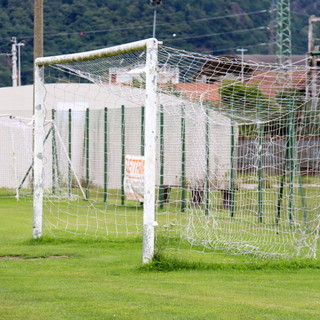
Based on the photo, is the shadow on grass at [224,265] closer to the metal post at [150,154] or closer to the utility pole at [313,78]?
the metal post at [150,154]

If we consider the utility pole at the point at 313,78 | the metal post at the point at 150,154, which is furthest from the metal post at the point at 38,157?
the utility pole at the point at 313,78

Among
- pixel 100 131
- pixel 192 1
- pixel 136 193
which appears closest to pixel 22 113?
pixel 100 131

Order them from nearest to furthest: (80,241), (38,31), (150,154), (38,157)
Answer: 1. (150,154)
2. (38,157)
3. (80,241)
4. (38,31)

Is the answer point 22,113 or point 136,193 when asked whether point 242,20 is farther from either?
point 136,193

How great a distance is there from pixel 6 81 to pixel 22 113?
127 ft

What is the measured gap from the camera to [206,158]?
618 inches

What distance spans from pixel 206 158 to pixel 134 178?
Result: 5.14 meters

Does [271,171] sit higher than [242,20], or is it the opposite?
[242,20]

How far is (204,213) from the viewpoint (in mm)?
14297

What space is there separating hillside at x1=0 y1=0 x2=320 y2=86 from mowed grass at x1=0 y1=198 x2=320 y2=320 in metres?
47.9

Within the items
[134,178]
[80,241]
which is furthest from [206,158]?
[134,178]

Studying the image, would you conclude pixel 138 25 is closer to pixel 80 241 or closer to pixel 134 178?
pixel 134 178

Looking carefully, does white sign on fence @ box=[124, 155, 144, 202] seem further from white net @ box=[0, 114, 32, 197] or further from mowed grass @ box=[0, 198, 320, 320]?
mowed grass @ box=[0, 198, 320, 320]

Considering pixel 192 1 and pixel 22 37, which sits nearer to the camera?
pixel 22 37
